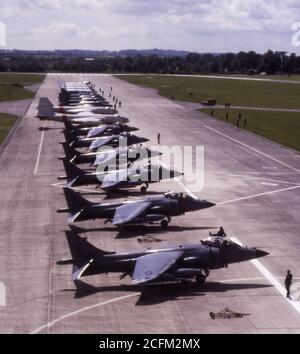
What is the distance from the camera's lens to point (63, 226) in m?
48.9

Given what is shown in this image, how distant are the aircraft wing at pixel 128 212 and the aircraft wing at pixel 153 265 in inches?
350

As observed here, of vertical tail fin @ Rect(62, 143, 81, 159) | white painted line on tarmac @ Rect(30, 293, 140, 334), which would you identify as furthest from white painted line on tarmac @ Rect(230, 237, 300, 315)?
vertical tail fin @ Rect(62, 143, 81, 159)

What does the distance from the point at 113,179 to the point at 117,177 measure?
0.49m

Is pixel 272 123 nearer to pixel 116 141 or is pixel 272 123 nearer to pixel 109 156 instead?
pixel 116 141

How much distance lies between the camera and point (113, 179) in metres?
57.5

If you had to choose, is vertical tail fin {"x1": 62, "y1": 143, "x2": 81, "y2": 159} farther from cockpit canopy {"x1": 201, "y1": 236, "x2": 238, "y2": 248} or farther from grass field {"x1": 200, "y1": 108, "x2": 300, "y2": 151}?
grass field {"x1": 200, "y1": 108, "x2": 300, "y2": 151}

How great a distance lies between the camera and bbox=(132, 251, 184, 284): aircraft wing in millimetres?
33688

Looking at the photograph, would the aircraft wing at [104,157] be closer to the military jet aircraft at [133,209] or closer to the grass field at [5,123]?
the military jet aircraft at [133,209]

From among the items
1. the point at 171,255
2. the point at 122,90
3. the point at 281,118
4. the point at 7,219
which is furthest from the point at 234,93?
the point at 171,255

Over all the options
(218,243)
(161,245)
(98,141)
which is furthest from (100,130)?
(218,243)

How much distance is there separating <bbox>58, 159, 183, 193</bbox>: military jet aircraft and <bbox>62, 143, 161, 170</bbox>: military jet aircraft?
22.8 feet

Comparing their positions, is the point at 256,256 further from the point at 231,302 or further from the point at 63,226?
the point at 63,226

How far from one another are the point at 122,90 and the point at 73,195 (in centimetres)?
14975

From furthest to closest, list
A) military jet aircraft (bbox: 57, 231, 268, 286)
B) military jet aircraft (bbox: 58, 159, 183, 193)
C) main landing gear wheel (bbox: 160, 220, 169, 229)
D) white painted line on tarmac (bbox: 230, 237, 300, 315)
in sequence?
military jet aircraft (bbox: 58, 159, 183, 193) < main landing gear wheel (bbox: 160, 220, 169, 229) < military jet aircraft (bbox: 57, 231, 268, 286) < white painted line on tarmac (bbox: 230, 237, 300, 315)
